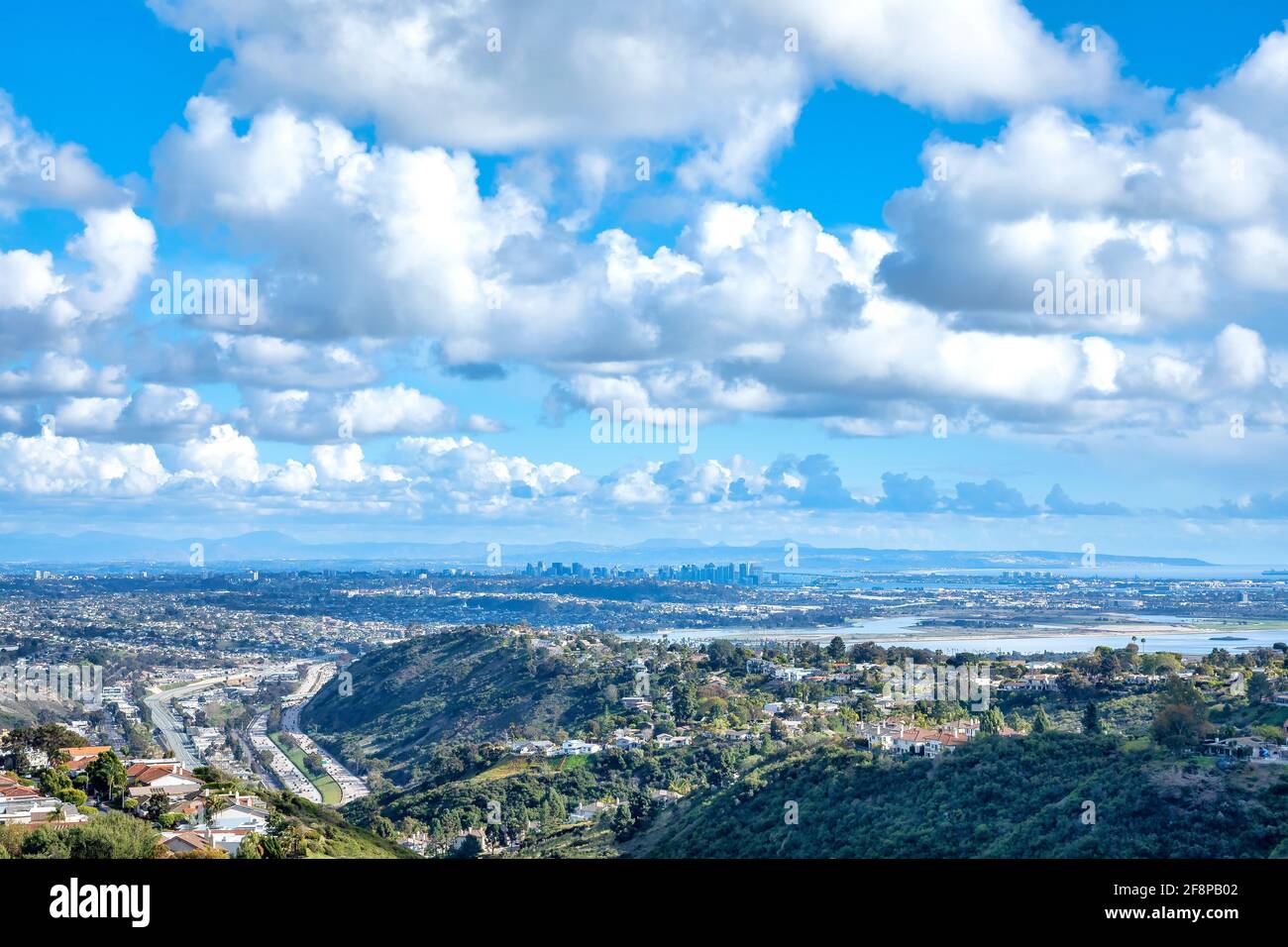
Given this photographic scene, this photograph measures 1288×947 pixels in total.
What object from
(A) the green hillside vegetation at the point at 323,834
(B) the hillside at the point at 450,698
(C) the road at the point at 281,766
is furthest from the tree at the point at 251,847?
(B) the hillside at the point at 450,698

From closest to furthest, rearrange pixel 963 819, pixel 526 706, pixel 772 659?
pixel 963 819 → pixel 526 706 → pixel 772 659

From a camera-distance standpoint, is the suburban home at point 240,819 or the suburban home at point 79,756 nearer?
the suburban home at point 240,819

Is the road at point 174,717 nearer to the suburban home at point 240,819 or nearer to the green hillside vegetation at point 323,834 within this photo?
the green hillside vegetation at point 323,834

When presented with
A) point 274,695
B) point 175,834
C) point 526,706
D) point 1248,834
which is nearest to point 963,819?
point 1248,834

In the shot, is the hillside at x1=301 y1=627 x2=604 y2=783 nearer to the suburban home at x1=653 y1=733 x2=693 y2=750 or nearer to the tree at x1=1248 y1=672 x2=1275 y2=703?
the suburban home at x1=653 y1=733 x2=693 y2=750

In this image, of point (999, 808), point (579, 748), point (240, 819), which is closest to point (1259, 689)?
point (999, 808)
